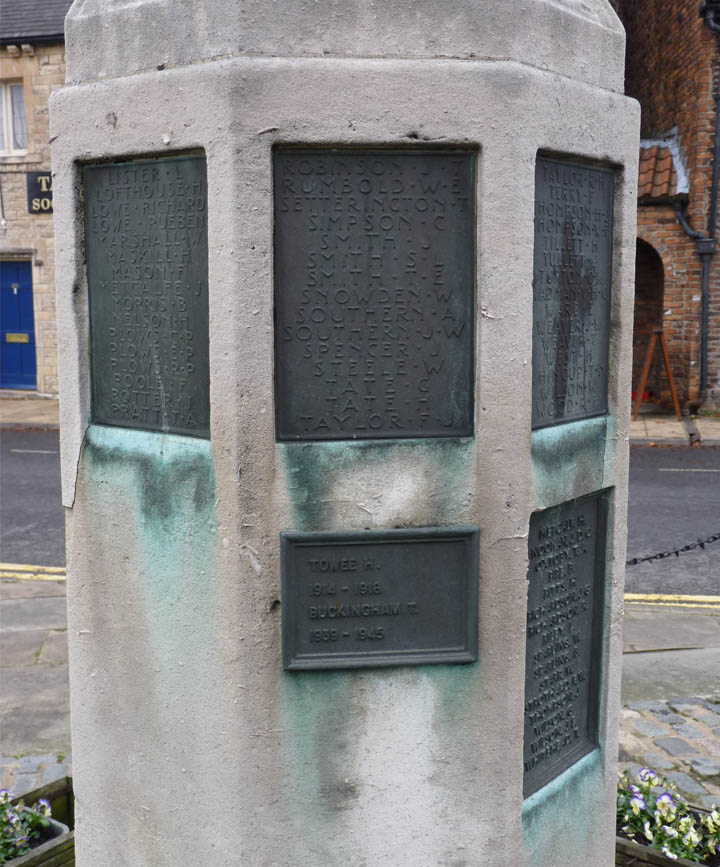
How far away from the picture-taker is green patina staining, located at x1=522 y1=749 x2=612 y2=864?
3.13 m

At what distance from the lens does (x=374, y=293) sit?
278 centimetres

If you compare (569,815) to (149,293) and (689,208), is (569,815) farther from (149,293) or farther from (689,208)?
(689,208)

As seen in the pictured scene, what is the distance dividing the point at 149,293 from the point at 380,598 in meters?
1.15

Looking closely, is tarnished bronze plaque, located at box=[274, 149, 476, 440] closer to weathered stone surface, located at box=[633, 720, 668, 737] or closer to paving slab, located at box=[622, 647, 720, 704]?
weathered stone surface, located at box=[633, 720, 668, 737]

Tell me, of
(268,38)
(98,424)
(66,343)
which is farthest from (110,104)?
(98,424)

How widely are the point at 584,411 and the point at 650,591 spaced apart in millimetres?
4511

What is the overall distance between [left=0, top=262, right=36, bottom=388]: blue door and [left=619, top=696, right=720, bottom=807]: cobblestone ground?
1602cm

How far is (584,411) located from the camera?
3.23m

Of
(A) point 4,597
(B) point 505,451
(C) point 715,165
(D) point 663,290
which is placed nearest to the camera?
(B) point 505,451

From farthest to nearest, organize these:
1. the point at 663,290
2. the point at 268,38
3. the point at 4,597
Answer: the point at 663,290 < the point at 4,597 < the point at 268,38

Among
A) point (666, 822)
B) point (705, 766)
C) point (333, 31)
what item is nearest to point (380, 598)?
point (333, 31)

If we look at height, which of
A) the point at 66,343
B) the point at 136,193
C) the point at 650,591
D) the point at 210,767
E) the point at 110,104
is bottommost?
the point at 650,591

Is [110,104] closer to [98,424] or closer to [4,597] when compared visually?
[98,424]

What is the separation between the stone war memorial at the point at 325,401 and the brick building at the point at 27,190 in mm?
15600
